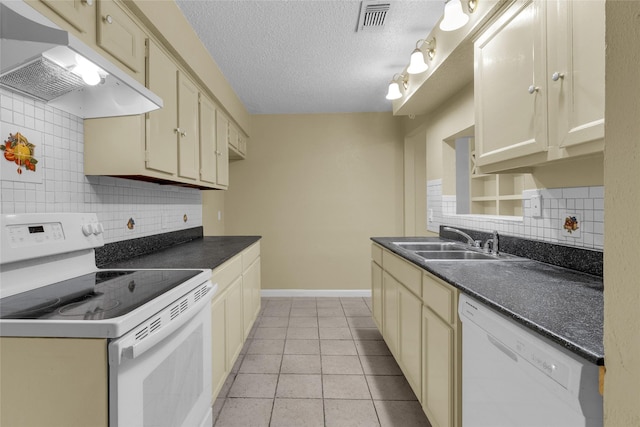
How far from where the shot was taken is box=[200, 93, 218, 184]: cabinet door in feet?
7.62

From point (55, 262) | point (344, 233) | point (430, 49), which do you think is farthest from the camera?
point (344, 233)

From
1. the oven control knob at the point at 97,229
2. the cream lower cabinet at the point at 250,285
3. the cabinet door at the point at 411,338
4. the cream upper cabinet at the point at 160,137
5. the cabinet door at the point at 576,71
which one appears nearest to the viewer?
the cabinet door at the point at 576,71

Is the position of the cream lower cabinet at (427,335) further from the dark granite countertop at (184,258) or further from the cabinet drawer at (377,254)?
the dark granite countertop at (184,258)

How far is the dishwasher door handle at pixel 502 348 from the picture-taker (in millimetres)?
856

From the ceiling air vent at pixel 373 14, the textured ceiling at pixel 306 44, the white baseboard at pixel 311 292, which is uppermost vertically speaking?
the textured ceiling at pixel 306 44

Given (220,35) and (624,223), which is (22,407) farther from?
(220,35)

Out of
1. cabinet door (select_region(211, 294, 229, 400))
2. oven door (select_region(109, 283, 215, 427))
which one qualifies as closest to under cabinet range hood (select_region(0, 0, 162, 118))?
oven door (select_region(109, 283, 215, 427))

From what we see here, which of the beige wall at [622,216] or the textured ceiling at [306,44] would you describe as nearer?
the beige wall at [622,216]

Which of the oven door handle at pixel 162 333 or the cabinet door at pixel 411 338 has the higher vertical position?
the oven door handle at pixel 162 333

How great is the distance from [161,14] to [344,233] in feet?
9.71

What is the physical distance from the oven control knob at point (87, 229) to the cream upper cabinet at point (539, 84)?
6.46 feet

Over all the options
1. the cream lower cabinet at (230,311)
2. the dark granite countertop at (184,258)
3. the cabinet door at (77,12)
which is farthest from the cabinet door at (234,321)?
the cabinet door at (77,12)

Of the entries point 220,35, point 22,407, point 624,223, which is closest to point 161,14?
point 220,35

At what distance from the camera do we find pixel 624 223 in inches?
16.4
